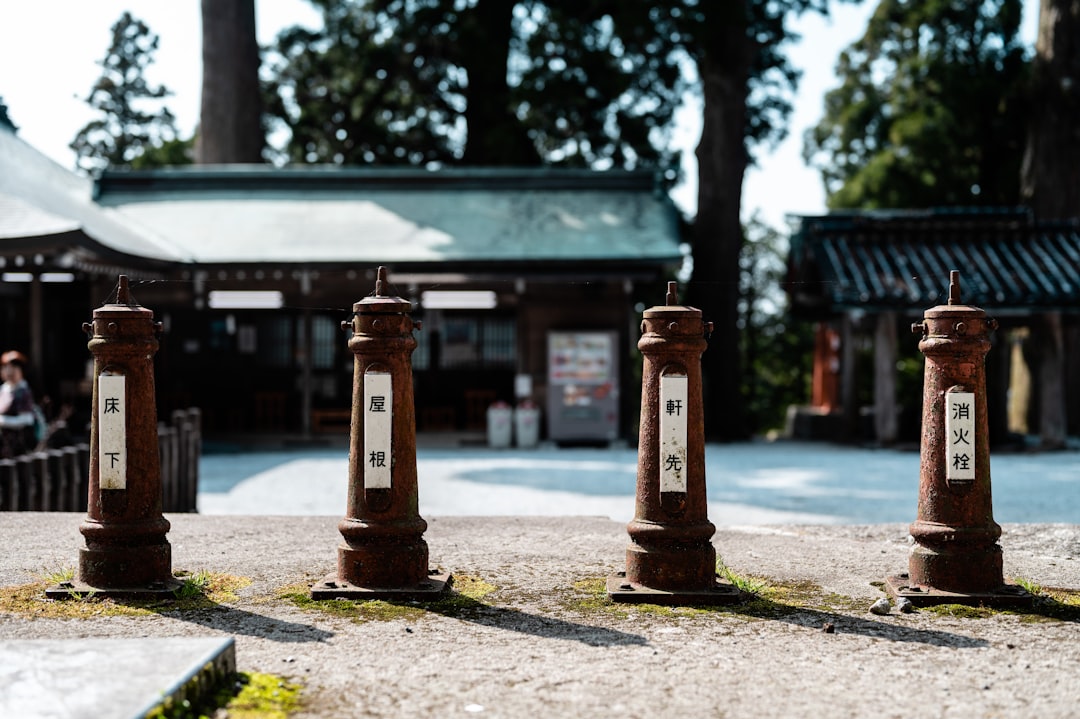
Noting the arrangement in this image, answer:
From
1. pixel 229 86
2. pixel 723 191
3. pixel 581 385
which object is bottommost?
pixel 581 385

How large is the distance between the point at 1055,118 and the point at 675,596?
60.3ft

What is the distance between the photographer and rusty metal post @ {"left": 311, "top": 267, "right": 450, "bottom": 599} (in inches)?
205

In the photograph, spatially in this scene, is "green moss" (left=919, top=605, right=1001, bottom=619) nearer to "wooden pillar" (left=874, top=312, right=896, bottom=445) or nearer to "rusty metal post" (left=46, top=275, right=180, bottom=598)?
"rusty metal post" (left=46, top=275, right=180, bottom=598)

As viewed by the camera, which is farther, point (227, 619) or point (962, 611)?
point (962, 611)

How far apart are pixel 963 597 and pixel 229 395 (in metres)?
16.8

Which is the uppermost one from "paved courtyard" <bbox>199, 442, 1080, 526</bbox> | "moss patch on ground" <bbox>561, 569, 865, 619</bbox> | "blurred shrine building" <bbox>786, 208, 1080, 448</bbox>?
"blurred shrine building" <bbox>786, 208, 1080, 448</bbox>

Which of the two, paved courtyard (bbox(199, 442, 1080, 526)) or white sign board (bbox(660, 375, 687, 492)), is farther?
paved courtyard (bbox(199, 442, 1080, 526))

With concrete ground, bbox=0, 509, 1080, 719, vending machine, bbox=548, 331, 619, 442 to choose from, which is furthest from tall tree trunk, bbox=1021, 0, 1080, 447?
concrete ground, bbox=0, 509, 1080, 719

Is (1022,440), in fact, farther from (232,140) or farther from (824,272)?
(232,140)

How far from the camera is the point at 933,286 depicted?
16438mm

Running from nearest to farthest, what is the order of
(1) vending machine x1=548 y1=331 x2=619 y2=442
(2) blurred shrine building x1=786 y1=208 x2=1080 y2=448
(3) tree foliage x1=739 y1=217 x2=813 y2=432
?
1. (2) blurred shrine building x1=786 y1=208 x2=1080 y2=448
2. (1) vending machine x1=548 y1=331 x2=619 y2=442
3. (3) tree foliage x1=739 y1=217 x2=813 y2=432

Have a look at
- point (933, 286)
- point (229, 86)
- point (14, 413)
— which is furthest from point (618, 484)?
point (229, 86)

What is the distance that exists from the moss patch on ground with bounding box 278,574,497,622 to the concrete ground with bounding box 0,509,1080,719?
3 centimetres

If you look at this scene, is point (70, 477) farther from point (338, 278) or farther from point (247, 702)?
point (338, 278)
